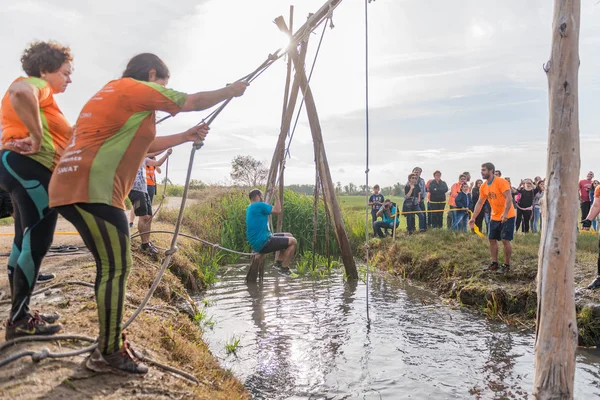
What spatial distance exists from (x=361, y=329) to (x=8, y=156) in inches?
183

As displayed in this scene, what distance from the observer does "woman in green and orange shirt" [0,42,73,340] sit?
2.92 meters

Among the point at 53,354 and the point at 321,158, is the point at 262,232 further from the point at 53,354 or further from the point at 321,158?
the point at 53,354

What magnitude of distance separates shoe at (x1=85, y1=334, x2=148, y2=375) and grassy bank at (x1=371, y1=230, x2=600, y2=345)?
543 centimetres

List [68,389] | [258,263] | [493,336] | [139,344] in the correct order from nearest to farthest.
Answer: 1. [68,389]
2. [139,344]
3. [493,336]
4. [258,263]

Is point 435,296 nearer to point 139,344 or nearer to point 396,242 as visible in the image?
point 396,242

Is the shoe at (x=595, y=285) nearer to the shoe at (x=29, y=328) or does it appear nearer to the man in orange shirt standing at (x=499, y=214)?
the man in orange shirt standing at (x=499, y=214)

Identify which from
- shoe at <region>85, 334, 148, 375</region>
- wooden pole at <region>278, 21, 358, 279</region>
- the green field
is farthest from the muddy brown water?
the green field

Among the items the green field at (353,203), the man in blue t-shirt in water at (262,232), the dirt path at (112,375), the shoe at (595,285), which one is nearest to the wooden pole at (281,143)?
the man in blue t-shirt in water at (262,232)

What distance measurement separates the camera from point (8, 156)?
119 inches

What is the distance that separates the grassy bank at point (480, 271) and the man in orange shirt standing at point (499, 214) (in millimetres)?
262

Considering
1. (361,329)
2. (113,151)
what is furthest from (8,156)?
(361,329)

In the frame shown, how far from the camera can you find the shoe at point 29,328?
3020mm

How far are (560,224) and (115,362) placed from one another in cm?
312

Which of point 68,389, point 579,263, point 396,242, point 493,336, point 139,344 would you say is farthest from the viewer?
point 396,242
